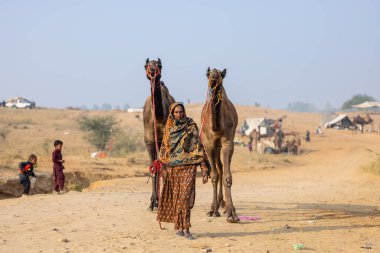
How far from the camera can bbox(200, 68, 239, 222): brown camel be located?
9.70m

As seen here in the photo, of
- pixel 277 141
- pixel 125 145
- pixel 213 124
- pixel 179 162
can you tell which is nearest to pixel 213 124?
pixel 213 124

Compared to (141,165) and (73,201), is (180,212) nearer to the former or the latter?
(73,201)

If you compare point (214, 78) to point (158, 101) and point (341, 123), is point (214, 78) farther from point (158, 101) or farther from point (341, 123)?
point (341, 123)

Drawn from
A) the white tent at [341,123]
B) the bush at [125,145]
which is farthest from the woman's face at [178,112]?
the white tent at [341,123]

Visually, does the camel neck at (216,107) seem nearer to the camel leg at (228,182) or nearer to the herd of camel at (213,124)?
the herd of camel at (213,124)

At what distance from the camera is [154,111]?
417 inches

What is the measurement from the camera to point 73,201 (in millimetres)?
12477

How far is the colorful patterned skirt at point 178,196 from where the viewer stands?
8.12m

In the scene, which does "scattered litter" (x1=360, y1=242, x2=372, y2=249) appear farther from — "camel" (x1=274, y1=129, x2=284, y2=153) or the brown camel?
"camel" (x1=274, y1=129, x2=284, y2=153)

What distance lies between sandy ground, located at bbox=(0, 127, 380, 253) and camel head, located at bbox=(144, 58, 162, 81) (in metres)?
2.65

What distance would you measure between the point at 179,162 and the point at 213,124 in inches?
70.2

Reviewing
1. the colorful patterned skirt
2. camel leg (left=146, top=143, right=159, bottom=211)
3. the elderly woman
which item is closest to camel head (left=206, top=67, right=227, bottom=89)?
the elderly woman

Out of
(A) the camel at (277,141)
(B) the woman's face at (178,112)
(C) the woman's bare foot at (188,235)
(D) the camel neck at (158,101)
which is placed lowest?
(C) the woman's bare foot at (188,235)

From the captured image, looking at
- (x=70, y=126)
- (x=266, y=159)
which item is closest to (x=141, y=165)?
(x=266, y=159)
